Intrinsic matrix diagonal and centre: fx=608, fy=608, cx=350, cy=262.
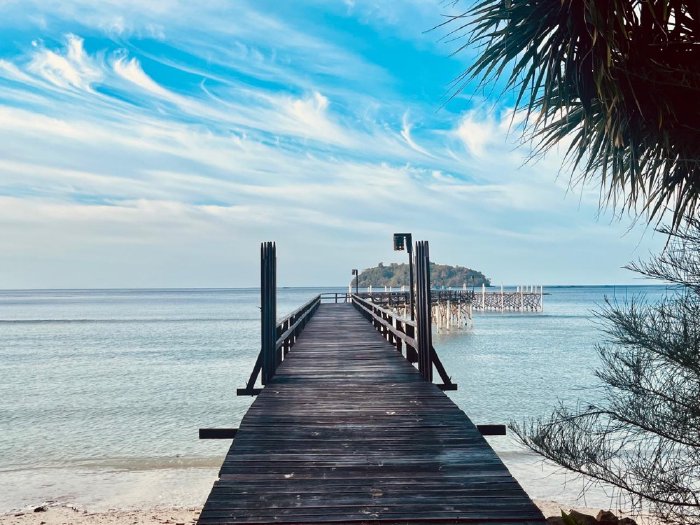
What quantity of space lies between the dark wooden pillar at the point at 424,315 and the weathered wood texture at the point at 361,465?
75 cm

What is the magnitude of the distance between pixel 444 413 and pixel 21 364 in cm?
3735

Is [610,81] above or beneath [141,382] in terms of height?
above

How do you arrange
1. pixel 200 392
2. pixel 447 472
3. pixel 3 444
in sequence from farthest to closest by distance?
1. pixel 200 392
2. pixel 3 444
3. pixel 447 472

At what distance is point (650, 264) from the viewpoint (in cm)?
706

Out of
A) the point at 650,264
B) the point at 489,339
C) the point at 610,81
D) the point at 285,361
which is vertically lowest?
the point at 489,339

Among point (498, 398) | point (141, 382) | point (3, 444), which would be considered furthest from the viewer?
point (141, 382)

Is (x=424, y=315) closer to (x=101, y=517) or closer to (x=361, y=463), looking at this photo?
(x=361, y=463)

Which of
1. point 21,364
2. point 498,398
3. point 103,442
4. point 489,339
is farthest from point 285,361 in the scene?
point 489,339

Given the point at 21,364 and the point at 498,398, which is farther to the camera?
the point at 21,364

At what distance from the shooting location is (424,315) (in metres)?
9.66

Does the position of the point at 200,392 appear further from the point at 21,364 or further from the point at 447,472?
the point at 447,472

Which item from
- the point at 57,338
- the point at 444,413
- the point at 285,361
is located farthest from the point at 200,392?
the point at 57,338

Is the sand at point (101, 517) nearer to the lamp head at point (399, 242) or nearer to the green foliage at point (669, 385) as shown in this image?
the green foliage at point (669, 385)

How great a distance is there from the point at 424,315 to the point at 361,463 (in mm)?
4868
